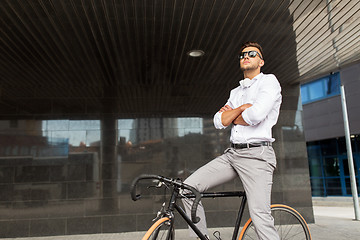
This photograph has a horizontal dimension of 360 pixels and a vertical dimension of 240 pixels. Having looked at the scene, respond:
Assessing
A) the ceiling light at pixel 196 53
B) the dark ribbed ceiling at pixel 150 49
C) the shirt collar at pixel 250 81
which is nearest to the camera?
the shirt collar at pixel 250 81

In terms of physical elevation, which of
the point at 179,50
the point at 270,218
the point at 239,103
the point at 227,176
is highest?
the point at 179,50

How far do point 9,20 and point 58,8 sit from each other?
74cm

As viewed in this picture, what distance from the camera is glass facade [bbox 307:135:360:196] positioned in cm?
1619

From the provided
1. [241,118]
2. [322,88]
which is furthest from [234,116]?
[322,88]

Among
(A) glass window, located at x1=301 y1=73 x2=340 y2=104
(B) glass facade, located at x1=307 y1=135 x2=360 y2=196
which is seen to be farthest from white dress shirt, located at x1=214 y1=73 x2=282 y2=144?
(B) glass facade, located at x1=307 y1=135 x2=360 y2=196

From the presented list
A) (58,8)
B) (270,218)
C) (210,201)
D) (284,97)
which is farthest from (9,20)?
(284,97)

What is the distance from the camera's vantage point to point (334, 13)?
12.5 feet

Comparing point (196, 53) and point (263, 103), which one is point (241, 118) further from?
point (196, 53)

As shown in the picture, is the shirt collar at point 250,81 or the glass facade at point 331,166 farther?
the glass facade at point 331,166

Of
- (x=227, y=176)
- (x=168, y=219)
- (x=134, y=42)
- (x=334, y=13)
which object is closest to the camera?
(x=168, y=219)

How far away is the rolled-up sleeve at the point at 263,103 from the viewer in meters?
2.17

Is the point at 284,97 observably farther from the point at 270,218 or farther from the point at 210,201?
the point at 270,218

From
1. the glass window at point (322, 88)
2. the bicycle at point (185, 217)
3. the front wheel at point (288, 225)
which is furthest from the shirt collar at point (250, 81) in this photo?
the glass window at point (322, 88)

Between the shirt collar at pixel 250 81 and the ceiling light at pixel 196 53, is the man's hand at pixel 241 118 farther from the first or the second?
the ceiling light at pixel 196 53
